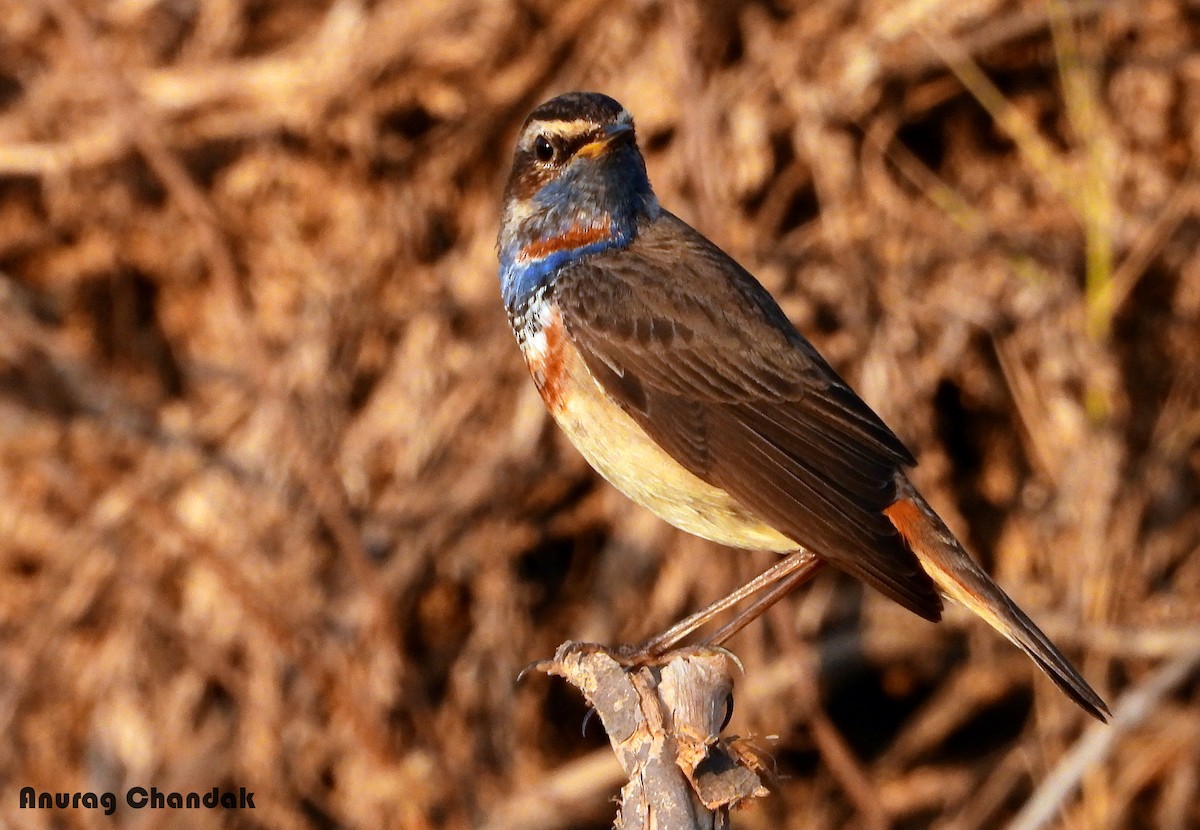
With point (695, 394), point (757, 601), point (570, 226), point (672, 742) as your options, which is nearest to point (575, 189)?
point (570, 226)

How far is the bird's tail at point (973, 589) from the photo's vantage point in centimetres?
427

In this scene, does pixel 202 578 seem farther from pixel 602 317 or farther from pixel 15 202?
pixel 602 317

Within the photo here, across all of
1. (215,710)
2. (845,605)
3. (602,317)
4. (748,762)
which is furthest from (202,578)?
(748,762)

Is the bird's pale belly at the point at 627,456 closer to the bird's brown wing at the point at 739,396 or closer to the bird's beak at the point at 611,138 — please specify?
the bird's brown wing at the point at 739,396

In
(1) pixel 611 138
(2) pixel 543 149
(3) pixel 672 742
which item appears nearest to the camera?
(3) pixel 672 742

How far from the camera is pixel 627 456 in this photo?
4512 millimetres

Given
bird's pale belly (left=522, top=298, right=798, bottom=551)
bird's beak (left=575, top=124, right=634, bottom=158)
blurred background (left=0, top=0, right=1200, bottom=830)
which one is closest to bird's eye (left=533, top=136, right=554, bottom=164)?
bird's beak (left=575, top=124, right=634, bottom=158)

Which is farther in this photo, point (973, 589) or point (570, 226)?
point (570, 226)

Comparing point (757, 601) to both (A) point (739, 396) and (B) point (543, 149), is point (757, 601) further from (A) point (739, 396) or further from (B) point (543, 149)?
(B) point (543, 149)

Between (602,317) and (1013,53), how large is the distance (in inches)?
143

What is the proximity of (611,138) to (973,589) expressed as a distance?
1.60m

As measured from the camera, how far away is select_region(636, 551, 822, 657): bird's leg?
186 inches

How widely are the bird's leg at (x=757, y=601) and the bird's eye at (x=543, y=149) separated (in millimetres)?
1375

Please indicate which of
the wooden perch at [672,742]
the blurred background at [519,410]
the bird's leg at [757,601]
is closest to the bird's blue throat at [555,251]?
the bird's leg at [757,601]
